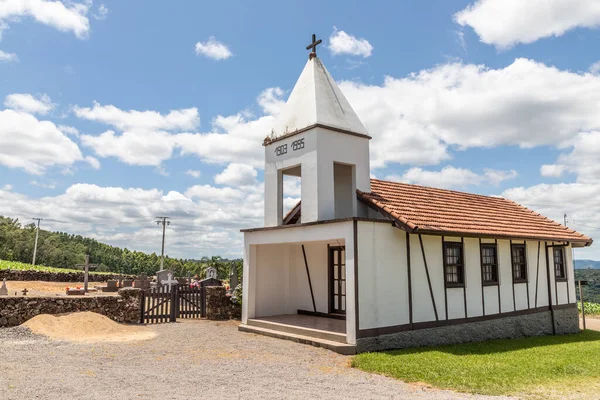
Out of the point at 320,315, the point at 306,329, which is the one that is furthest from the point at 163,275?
the point at 306,329

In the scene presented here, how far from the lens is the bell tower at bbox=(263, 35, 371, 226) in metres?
12.8

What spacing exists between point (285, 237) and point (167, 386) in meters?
6.48

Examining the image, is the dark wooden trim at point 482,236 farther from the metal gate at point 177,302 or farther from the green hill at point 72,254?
the green hill at point 72,254

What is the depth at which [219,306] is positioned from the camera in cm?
1681

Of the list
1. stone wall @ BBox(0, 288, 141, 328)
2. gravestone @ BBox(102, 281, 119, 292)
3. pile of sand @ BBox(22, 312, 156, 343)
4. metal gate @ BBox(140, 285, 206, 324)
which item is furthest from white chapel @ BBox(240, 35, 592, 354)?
gravestone @ BBox(102, 281, 119, 292)

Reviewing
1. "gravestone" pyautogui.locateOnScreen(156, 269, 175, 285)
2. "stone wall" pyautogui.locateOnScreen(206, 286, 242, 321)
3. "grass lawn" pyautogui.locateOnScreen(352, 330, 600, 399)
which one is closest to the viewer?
"grass lawn" pyautogui.locateOnScreen(352, 330, 600, 399)

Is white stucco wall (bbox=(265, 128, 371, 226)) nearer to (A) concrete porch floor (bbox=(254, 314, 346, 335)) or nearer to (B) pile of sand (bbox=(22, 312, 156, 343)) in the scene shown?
(A) concrete porch floor (bbox=(254, 314, 346, 335))

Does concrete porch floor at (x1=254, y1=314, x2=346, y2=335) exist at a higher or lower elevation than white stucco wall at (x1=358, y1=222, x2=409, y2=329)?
lower

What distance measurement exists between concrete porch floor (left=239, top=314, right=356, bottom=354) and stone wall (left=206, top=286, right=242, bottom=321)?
8.87 feet

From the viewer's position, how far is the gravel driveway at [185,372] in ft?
23.5

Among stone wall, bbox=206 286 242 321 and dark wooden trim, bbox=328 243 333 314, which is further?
stone wall, bbox=206 286 242 321

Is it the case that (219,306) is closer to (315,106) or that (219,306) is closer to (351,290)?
(351,290)

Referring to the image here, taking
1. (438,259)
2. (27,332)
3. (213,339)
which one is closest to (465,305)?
(438,259)

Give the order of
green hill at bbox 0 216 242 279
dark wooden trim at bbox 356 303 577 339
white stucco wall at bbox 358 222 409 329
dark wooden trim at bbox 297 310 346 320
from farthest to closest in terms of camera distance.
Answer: green hill at bbox 0 216 242 279, dark wooden trim at bbox 297 310 346 320, white stucco wall at bbox 358 222 409 329, dark wooden trim at bbox 356 303 577 339
